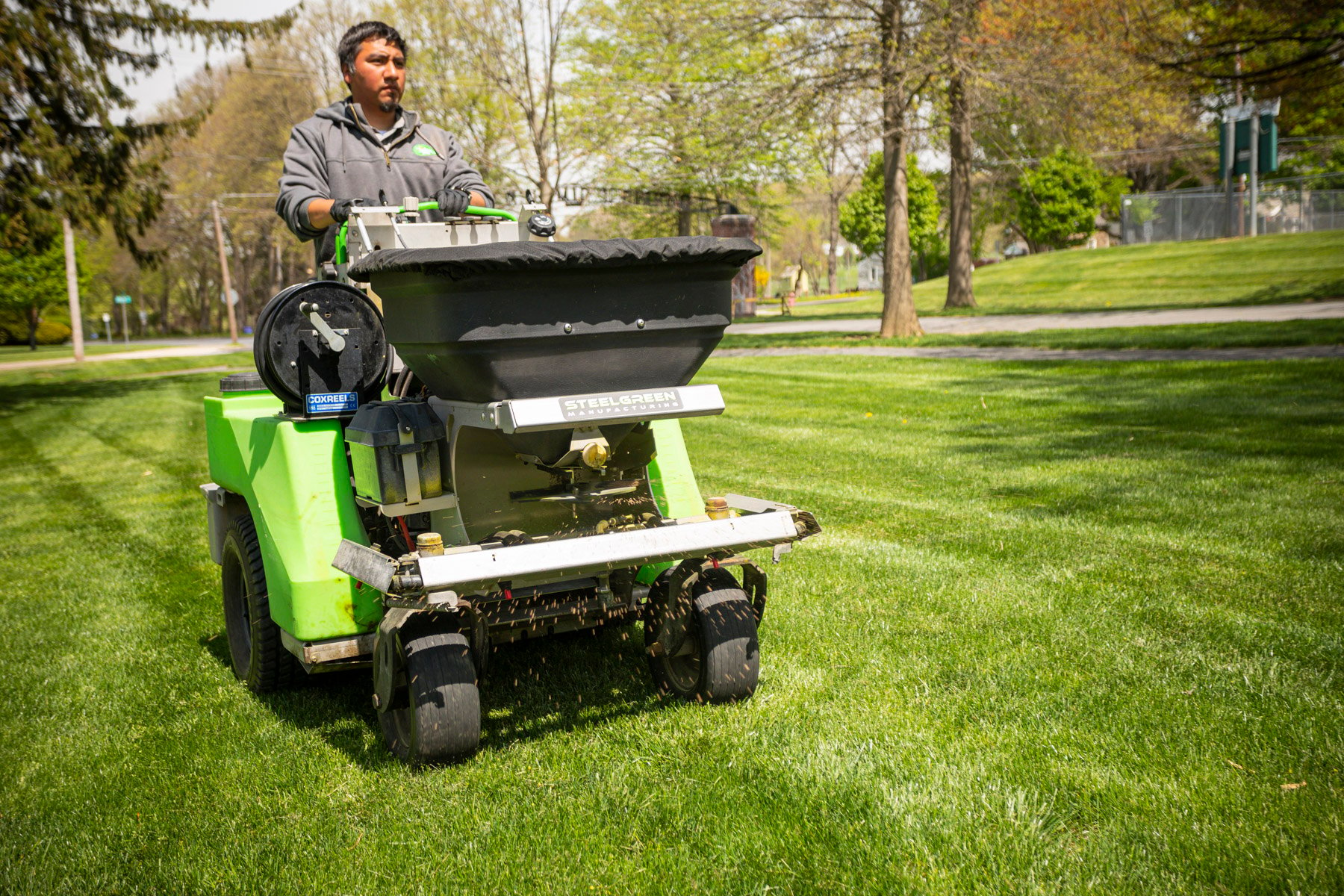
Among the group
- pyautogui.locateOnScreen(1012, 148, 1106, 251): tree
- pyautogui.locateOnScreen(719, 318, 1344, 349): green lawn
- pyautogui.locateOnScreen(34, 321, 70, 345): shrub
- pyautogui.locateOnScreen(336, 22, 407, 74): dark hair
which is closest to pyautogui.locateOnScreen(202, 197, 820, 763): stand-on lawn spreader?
pyautogui.locateOnScreen(336, 22, 407, 74): dark hair

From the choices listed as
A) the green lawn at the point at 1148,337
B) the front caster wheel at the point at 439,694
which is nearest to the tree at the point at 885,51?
the green lawn at the point at 1148,337

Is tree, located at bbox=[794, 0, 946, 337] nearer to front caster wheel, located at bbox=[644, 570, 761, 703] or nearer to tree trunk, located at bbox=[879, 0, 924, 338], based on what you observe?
tree trunk, located at bbox=[879, 0, 924, 338]

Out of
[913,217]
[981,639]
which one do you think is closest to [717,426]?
[981,639]

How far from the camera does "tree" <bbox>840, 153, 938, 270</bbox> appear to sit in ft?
180

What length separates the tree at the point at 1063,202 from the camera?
47.1 meters

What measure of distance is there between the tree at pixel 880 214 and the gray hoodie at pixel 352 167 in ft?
170

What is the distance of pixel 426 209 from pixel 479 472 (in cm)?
99

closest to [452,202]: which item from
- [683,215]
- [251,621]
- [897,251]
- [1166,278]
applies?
[251,621]

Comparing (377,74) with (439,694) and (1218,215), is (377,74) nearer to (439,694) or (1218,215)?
(439,694)

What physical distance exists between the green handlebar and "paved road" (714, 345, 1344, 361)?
1080 cm

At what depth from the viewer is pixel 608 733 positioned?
3461 mm

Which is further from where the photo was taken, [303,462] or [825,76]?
[825,76]

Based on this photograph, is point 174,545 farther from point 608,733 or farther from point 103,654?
point 608,733

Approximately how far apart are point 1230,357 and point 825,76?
7422mm
